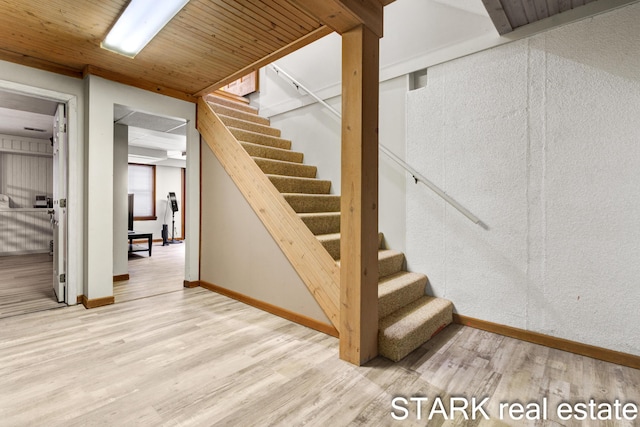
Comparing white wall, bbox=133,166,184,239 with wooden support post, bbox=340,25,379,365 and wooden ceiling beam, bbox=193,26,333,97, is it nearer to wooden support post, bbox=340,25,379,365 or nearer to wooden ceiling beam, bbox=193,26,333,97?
wooden ceiling beam, bbox=193,26,333,97

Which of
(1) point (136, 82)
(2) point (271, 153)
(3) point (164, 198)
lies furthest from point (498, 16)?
(3) point (164, 198)

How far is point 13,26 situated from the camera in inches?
93.3

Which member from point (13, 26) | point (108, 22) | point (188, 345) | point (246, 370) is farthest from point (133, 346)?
point (13, 26)

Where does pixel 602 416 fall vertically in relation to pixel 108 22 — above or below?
below

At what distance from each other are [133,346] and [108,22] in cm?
236

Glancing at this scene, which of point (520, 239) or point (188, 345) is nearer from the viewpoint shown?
point (188, 345)

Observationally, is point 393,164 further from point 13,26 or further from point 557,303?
point 13,26

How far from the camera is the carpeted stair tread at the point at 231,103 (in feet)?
14.4

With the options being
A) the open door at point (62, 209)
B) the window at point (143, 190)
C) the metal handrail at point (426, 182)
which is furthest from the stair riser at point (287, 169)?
the window at point (143, 190)

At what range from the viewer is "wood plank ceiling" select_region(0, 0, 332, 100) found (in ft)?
7.20

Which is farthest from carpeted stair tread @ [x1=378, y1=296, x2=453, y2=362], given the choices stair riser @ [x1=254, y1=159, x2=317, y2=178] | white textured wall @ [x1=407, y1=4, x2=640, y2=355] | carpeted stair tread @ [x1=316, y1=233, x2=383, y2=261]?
stair riser @ [x1=254, y1=159, x2=317, y2=178]

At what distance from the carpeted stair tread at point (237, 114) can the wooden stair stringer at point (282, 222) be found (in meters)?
0.41

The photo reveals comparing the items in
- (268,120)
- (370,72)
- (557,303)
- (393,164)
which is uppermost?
(268,120)

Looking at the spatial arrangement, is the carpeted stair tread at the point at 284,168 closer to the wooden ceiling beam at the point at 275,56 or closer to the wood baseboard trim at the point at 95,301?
the wooden ceiling beam at the point at 275,56
